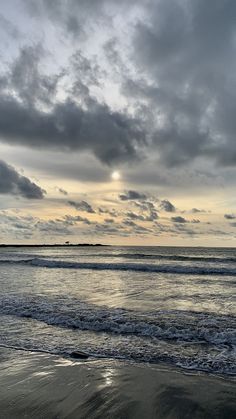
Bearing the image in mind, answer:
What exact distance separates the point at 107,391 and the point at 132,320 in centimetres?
494

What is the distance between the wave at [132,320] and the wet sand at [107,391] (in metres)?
2.45

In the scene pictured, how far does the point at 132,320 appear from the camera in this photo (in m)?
10.2

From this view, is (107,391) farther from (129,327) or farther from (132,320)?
(132,320)

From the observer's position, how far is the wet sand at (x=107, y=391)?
4629mm

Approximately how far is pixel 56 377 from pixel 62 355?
4.05ft

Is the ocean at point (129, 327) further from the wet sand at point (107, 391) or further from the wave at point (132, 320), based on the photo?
the wet sand at point (107, 391)

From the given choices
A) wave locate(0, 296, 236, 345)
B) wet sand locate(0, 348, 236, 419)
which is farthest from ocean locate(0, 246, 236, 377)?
wet sand locate(0, 348, 236, 419)

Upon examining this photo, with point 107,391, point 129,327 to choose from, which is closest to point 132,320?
point 129,327

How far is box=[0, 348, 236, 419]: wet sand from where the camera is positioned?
4.63 metres

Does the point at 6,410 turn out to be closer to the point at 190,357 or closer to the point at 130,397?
the point at 130,397

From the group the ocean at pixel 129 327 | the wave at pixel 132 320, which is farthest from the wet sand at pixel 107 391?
the wave at pixel 132 320

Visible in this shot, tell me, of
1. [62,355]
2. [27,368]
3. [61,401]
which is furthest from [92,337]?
[61,401]

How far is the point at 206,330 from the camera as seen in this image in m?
9.09

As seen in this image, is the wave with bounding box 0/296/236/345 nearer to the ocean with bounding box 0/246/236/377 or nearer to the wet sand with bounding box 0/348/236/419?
the ocean with bounding box 0/246/236/377
